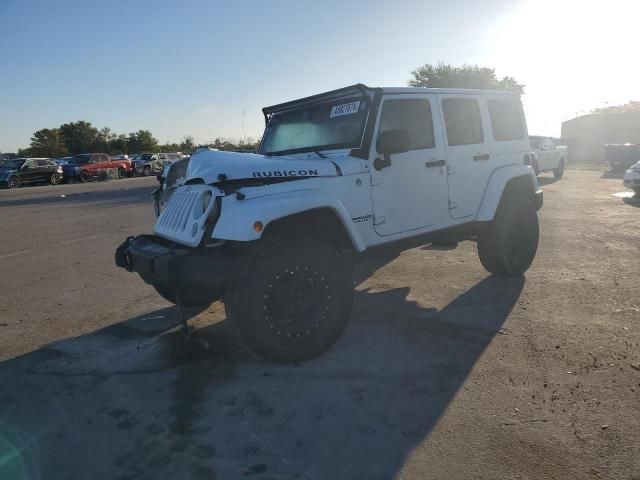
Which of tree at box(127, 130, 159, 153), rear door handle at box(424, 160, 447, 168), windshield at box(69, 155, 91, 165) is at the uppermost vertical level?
tree at box(127, 130, 159, 153)

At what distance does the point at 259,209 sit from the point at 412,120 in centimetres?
212

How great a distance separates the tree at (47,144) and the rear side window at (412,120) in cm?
6518

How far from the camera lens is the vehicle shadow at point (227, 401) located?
8.86 feet

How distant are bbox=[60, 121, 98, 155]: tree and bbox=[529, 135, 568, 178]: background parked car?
6239 centimetres

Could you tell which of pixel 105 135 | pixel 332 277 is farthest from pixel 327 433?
pixel 105 135

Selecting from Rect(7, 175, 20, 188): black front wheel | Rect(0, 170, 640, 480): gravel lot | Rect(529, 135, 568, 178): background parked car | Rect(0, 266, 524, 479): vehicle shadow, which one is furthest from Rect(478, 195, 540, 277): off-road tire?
Rect(7, 175, 20, 188): black front wheel

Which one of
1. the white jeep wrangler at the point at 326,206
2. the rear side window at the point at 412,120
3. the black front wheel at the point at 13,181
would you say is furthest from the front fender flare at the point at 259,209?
the black front wheel at the point at 13,181

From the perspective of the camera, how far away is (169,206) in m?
4.35

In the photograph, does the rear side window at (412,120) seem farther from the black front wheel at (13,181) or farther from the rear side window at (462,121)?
the black front wheel at (13,181)

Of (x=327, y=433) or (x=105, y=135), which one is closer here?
(x=327, y=433)

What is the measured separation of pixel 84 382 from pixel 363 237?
2511 millimetres

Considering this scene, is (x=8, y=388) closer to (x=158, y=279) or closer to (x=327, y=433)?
(x=158, y=279)

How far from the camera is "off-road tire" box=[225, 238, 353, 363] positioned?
3633 mm

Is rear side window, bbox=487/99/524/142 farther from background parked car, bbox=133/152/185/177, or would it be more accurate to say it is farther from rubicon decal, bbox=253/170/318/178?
background parked car, bbox=133/152/185/177
